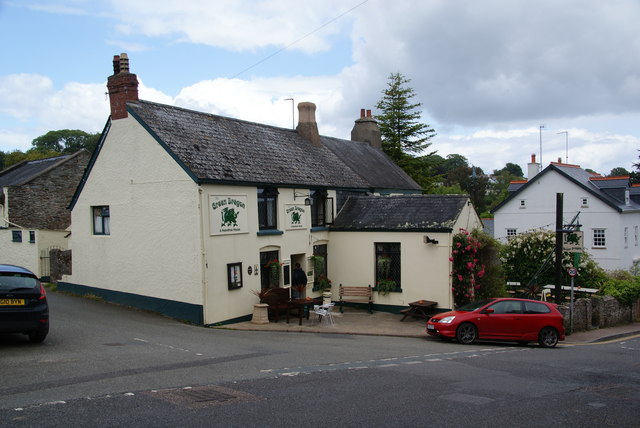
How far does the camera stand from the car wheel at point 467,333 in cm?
1609

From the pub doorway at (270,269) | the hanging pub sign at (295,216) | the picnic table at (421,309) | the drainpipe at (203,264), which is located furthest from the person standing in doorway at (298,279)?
the drainpipe at (203,264)

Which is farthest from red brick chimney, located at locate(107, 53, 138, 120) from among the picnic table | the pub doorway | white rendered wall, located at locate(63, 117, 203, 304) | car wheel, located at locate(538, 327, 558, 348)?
car wheel, located at locate(538, 327, 558, 348)

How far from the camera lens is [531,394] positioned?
9391 millimetres

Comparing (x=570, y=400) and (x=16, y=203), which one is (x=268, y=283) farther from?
(x=16, y=203)

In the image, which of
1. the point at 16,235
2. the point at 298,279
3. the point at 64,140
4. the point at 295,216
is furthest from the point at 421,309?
the point at 64,140

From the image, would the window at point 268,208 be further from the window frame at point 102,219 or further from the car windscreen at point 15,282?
the car windscreen at point 15,282

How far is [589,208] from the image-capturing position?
3809 cm

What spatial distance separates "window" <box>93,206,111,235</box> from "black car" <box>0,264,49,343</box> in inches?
355

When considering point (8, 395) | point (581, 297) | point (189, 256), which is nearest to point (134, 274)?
point (189, 256)

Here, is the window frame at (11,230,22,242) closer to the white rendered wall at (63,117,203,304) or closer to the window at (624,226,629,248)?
the white rendered wall at (63,117,203,304)

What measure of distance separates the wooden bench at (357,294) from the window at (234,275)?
490 cm

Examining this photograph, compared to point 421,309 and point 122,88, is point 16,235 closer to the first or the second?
point 122,88

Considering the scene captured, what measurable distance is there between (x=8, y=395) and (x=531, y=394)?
8450mm

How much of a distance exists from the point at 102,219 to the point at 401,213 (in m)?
11.7
